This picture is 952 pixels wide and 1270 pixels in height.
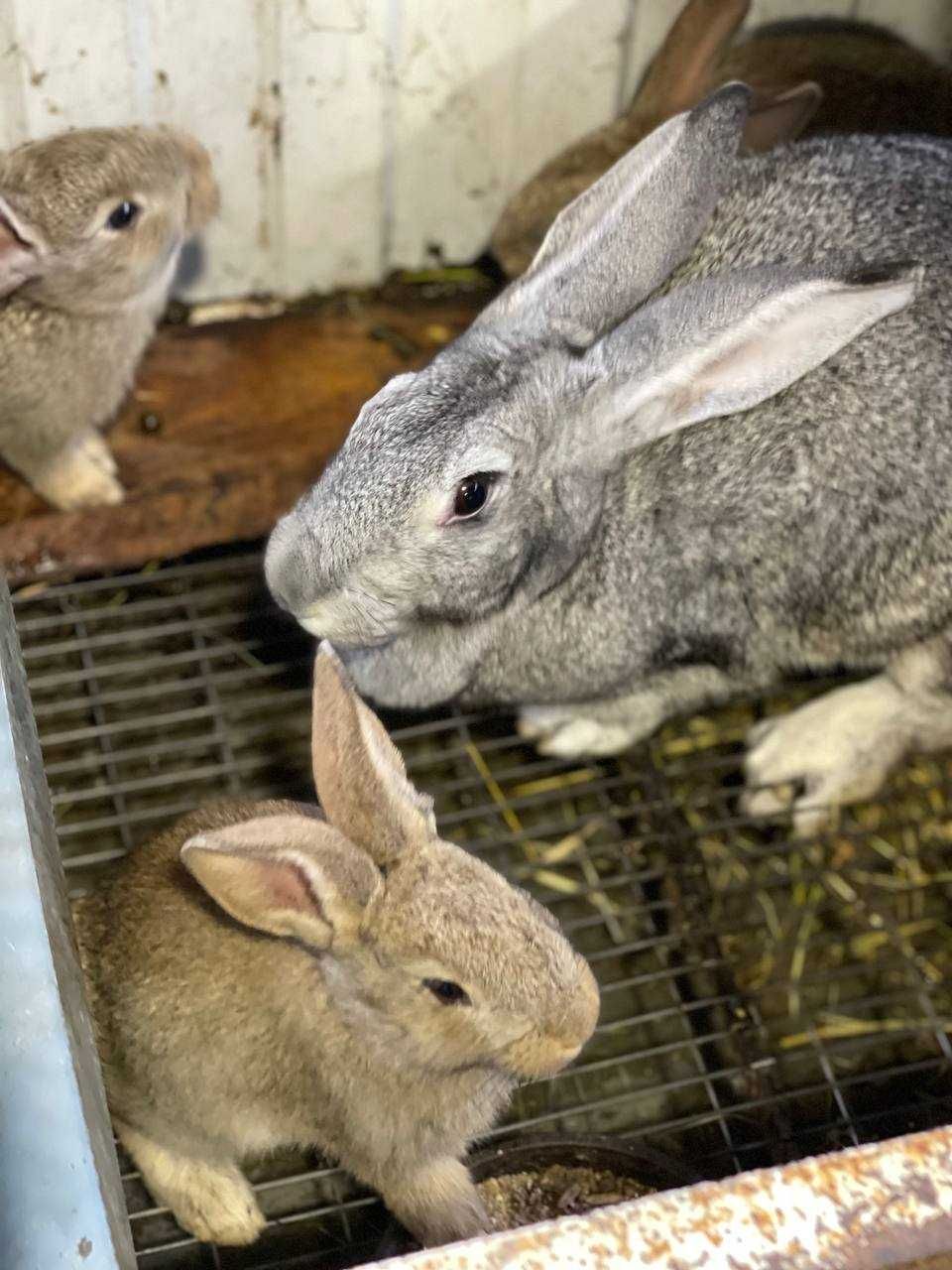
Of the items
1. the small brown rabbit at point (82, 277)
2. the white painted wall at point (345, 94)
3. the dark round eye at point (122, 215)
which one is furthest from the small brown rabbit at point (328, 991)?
the white painted wall at point (345, 94)

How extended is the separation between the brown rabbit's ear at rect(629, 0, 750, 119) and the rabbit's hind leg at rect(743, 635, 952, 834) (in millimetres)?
1442

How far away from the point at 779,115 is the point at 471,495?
1466mm

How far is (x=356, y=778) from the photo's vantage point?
6.88 ft

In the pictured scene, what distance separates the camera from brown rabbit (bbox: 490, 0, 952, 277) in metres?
3.50

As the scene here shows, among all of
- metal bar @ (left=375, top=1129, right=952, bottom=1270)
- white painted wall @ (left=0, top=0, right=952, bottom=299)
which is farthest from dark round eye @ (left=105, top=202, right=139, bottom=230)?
metal bar @ (left=375, top=1129, right=952, bottom=1270)

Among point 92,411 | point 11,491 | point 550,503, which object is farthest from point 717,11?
point 11,491

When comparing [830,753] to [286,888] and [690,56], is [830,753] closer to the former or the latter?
[690,56]

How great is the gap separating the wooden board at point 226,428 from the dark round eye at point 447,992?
1661mm

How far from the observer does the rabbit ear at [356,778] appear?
6.88 feet

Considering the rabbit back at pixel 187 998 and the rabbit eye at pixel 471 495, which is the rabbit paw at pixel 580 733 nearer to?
the rabbit eye at pixel 471 495

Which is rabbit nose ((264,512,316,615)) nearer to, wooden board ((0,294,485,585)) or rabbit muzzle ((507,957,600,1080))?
rabbit muzzle ((507,957,600,1080))

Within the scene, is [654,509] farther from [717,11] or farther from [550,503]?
[717,11]

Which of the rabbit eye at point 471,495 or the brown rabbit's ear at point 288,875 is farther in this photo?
the rabbit eye at point 471,495

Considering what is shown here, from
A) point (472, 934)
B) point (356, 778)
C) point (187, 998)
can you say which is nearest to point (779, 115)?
point (356, 778)
